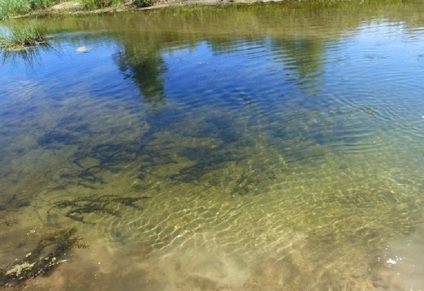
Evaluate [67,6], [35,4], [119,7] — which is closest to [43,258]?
[119,7]

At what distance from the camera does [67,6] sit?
138ft

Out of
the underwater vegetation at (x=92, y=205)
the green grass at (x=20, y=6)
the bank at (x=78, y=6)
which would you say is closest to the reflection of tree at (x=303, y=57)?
the underwater vegetation at (x=92, y=205)

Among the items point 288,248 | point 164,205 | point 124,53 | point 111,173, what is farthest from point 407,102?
point 124,53

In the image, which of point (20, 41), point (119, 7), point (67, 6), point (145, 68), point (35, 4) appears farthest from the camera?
point (35, 4)

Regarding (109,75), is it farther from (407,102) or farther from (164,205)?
(407,102)

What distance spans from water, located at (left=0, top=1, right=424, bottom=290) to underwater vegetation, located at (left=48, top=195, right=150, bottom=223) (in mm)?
37

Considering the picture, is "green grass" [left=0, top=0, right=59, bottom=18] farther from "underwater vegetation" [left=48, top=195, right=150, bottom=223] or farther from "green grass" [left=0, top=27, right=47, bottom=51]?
"underwater vegetation" [left=48, top=195, right=150, bottom=223]

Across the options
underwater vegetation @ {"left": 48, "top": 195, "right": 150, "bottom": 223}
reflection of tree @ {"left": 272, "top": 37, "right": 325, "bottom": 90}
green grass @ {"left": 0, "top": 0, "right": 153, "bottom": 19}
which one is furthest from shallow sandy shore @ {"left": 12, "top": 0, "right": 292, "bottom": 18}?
underwater vegetation @ {"left": 48, "top": 195, "right": 150, "bottom": 223}

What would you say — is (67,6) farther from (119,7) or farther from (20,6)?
(119,7)

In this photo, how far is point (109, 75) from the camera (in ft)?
51.3

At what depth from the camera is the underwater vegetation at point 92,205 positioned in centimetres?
706

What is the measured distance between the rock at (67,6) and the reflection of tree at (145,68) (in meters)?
25.0

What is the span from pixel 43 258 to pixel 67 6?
1709 inches

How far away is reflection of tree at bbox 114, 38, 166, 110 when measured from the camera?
505 inches
